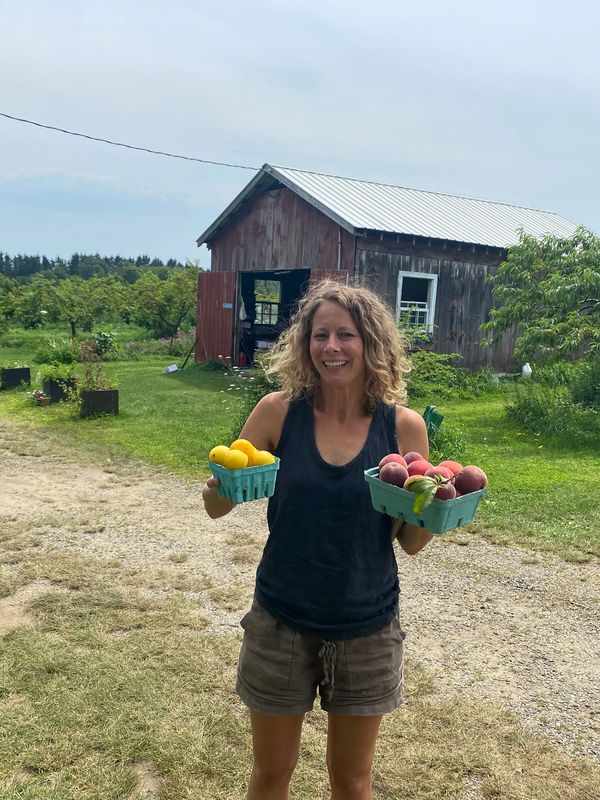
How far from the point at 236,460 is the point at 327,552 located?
0.38 meters

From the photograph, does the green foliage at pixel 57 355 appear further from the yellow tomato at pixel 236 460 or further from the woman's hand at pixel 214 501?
the yellow tomato at pixel 236 460

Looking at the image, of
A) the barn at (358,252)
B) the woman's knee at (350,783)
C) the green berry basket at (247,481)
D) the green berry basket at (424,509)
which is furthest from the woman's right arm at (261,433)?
the barn at (358,252)

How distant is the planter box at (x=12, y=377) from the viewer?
1423 centimetres

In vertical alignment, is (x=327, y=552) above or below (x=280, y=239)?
below

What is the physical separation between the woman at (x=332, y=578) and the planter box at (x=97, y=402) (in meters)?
9.26

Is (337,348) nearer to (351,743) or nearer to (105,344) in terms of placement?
(351,743)

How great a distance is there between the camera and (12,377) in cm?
1434

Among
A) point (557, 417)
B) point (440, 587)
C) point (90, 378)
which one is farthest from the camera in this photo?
point (90, 378)

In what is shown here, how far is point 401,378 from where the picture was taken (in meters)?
2.18

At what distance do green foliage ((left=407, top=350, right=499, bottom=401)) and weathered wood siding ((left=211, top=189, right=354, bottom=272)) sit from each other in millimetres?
3326

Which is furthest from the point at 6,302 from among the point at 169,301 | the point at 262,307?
the point at 262,307

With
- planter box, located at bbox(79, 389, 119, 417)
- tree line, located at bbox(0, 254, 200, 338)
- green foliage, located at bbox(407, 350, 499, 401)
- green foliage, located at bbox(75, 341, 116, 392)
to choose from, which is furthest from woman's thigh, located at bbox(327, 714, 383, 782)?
tree line, located at bbox(0, 254, 200, 338)

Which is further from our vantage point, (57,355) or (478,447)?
(57,355)

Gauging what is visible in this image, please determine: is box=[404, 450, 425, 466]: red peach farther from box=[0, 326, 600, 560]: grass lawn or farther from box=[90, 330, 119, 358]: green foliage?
box=[90, 330, 119, 358]: green foliage
